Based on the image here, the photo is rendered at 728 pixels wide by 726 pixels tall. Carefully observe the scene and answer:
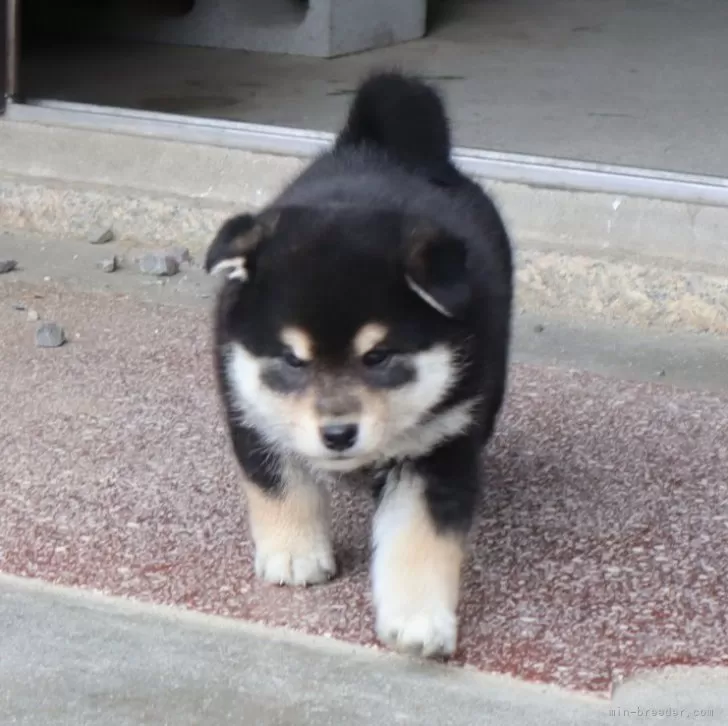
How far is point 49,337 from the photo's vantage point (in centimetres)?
503

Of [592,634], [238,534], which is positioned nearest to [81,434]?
[238,534]

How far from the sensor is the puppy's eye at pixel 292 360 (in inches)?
117

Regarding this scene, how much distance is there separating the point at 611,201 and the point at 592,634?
2755 millimetres

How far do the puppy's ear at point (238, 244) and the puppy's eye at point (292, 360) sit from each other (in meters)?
0.20

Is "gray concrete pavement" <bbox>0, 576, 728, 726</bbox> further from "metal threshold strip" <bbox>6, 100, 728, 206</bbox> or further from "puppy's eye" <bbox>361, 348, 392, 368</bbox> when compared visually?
"metal threshold strip" <bbox>6, 100, 728, 206</bbox>

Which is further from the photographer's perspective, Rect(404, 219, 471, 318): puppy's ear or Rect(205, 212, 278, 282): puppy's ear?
Rect(205, 212, 278, 282): puppy's ear

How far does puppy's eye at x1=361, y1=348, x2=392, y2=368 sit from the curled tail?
3.09ft

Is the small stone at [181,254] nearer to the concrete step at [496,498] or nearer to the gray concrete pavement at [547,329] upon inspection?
the gray concrete pavement at [547,329]

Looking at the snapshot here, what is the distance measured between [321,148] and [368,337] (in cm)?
249

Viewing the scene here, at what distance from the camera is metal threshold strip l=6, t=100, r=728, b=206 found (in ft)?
18.3

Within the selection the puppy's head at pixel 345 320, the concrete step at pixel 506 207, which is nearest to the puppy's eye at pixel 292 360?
the puppy's head at pixel 345 320

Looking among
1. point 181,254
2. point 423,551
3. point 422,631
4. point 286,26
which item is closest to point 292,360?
point 423,551

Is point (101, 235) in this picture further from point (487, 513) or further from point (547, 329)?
point (487, 513)

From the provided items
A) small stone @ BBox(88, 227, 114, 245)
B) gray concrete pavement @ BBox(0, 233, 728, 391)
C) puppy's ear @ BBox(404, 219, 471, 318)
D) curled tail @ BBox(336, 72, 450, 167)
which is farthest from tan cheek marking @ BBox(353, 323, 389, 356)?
small stone @ BBox(88, 227, 114, 245)
